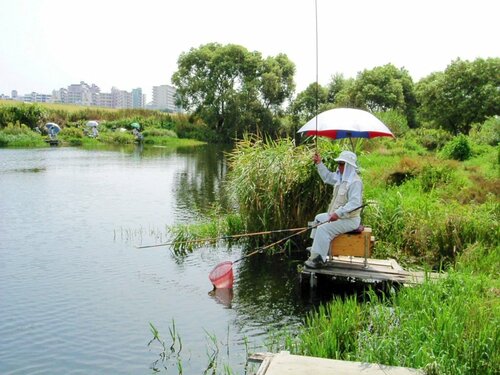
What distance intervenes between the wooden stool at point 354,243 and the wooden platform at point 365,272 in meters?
0.20

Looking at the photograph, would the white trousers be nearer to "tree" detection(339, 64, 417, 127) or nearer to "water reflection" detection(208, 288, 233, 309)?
"water reflection" detection(208, 288, 233, 309)

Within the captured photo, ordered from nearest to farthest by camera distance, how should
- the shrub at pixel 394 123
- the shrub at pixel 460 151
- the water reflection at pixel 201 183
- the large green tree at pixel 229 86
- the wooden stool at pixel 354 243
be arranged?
the wooden stool at pixel 354 243 < the water reflection at pixel 201 183 < the shrub at pixel 460 151 < the shrub at pixel 394 123 < the large green tree at pixel 229 86

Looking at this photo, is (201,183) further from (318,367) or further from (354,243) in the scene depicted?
(318,367)

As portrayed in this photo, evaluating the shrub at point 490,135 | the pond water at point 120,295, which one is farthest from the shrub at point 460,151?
the pond water at point 120,295

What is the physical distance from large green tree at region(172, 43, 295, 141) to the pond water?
45196mm

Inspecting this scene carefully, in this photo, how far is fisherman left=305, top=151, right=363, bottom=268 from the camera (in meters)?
9.38

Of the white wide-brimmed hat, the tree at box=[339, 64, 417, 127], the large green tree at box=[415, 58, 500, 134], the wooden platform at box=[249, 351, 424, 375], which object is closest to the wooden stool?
the white wide-brimmed hat

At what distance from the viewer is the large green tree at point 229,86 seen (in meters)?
64.1

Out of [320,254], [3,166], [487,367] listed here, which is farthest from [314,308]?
[3,166]

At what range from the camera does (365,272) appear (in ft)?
31.0

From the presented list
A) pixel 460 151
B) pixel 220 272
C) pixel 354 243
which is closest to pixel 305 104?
pixel 460 151

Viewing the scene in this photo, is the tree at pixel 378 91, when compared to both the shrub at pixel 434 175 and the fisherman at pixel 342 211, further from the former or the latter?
the fisherman at pixel 342 211

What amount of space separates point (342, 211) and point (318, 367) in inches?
161

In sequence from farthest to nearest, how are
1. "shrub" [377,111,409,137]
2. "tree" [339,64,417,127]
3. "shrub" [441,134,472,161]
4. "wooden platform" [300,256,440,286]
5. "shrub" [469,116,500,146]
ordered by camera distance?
"tree" [339,64,417,127] → "shrub" [377,111,409,137] → "shrub" [469,116,500,146] → "shrub" [441,134,472,161] → "wooden platform" [300,256,440,286]
